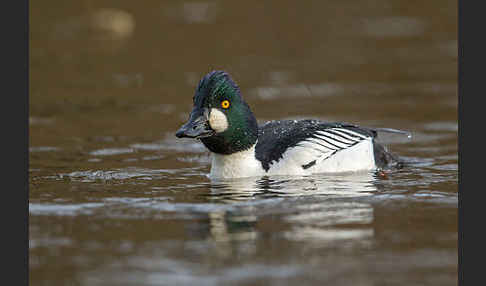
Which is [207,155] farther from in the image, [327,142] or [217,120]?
[217,120]

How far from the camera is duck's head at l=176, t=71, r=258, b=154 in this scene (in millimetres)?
10359

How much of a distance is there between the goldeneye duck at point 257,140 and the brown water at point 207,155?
260mm

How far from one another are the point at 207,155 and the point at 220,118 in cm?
265

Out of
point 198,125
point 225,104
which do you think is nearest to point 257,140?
Result: point 225,104

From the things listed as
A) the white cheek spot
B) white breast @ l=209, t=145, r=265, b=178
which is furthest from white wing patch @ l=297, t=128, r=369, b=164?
the white cheek spot

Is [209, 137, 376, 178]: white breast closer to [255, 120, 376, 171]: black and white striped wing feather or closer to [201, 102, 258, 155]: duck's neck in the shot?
[255, 120, 376, 171]: black and white striped wing feather

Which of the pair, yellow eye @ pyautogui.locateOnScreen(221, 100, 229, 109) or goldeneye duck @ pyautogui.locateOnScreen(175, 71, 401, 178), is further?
yellow eye @ pyautogui.locateOnScreen(221, 100, 229, 109)

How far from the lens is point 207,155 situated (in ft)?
42.8

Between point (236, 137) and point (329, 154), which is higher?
point (236, 137)

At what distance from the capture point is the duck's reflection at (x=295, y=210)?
26.5 feet

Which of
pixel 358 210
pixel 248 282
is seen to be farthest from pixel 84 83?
pixel 248 282

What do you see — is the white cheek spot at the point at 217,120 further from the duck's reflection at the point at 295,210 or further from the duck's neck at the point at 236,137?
the duck's reflection at the point at 295,210

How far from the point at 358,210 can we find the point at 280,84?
8.93m

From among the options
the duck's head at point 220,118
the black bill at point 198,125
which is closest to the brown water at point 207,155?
the duck's head at point 220,118
